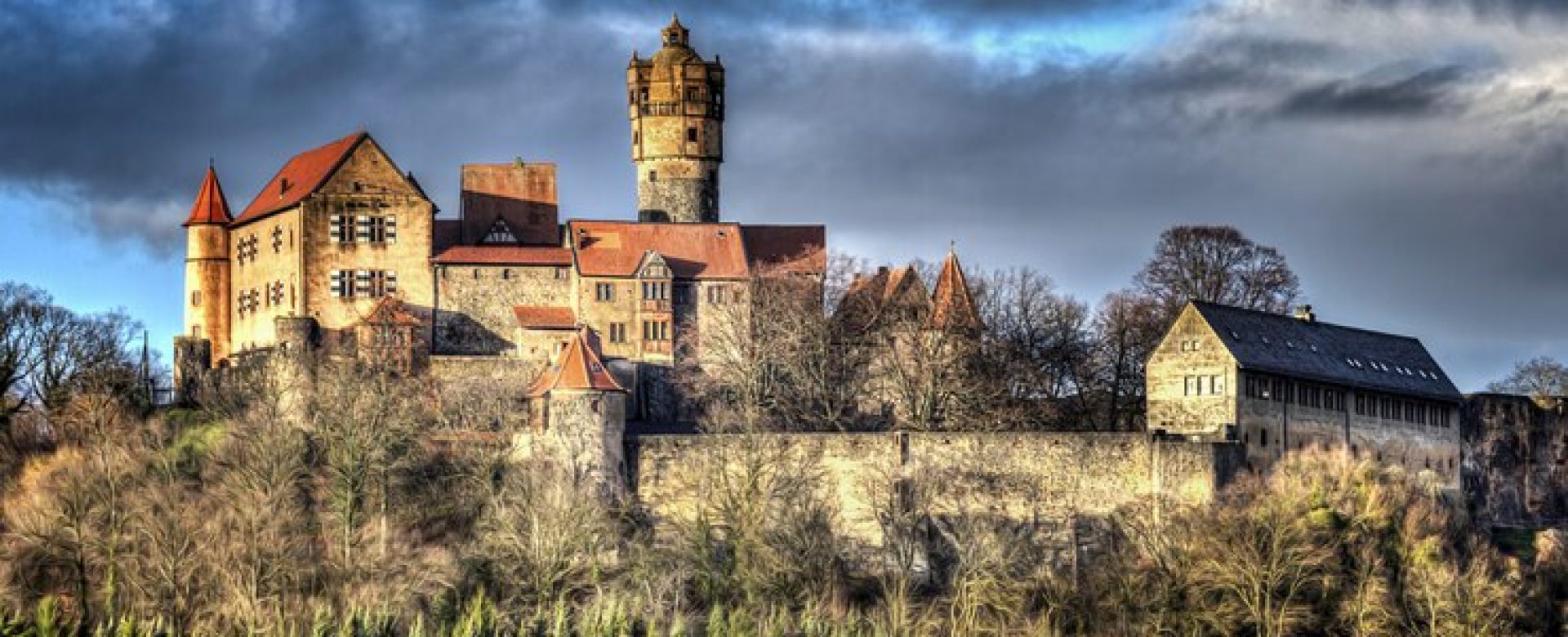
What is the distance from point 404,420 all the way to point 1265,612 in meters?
24.5

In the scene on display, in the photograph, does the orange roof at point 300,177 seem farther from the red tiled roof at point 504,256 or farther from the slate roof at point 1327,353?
the slate roof at point 1327,353

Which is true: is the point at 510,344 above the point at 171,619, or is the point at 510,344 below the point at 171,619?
above

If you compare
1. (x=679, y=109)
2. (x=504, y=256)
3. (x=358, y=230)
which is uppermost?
(x=679, y=109)

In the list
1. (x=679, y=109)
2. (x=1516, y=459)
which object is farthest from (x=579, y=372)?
(x=1516, y=459)

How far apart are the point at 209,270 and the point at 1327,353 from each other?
35.3 metres

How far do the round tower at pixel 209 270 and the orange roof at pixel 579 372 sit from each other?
16.9 m

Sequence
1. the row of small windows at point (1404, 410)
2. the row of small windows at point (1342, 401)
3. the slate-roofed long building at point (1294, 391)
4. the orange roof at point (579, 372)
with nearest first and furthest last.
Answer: the orange roof at point (579, 372)
the slate-roofed long building at point (1294, 391)
the row of small windows at point (1342, 401)
the row of small windows at point (1404, 410)

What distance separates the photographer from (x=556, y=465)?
74.9 meters

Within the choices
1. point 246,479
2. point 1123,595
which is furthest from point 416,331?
point 1123,595

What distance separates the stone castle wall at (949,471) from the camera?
241 ft

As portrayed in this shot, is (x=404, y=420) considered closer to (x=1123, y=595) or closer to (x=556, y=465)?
(x=556, y=465)

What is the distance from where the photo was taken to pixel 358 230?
87625mm

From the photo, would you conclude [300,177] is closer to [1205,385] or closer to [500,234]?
[500,234]

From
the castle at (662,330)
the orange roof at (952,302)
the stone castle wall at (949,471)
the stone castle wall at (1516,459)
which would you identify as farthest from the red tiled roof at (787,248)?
the stone castle wall at (1516,459)
